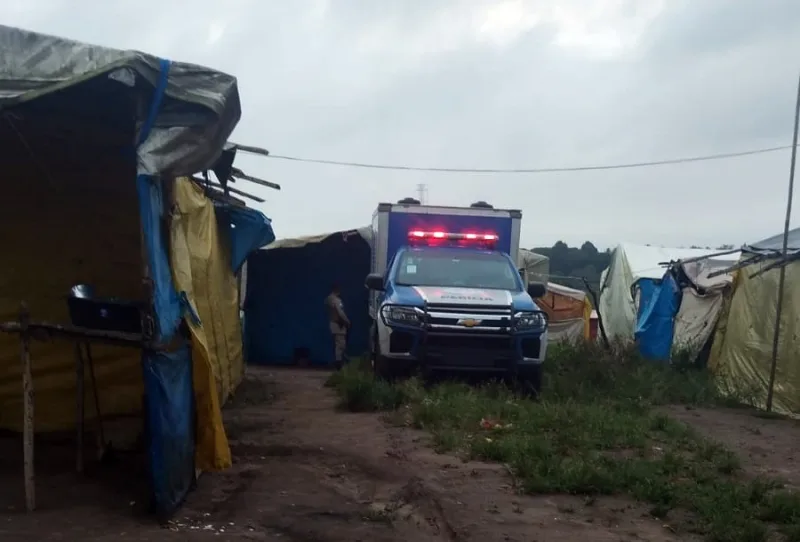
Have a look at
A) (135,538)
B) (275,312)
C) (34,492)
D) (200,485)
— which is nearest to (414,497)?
(200,485)

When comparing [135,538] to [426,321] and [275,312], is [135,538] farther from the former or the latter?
[275,312]

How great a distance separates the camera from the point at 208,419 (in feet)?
20.6

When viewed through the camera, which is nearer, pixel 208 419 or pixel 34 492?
pixel 34 492

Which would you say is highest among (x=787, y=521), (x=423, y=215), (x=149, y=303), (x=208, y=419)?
(x=423, y=215)

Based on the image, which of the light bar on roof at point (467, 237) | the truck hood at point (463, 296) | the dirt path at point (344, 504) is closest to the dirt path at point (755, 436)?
the dirt path at point (344, 504)

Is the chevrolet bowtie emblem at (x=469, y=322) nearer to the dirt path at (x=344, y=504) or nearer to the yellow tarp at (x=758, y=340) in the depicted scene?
the dirt path at (x=344, y=504)

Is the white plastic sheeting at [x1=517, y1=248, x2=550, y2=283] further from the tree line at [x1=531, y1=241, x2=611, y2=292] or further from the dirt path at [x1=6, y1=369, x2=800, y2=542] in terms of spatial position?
the tree line at [x1=531, y1=241, x2=611, y2=292]

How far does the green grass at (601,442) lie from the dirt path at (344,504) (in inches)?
9.2

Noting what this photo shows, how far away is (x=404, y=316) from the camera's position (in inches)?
435

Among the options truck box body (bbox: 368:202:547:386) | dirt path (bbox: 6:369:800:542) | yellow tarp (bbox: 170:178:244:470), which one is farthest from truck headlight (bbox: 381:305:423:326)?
dirt path (bbox: 6:369:800:542)

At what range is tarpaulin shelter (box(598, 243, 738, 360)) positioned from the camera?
1762 cm

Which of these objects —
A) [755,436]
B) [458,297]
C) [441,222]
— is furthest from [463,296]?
[755,436]

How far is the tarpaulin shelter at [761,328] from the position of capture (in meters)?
12.6

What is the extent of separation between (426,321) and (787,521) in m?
5.47
